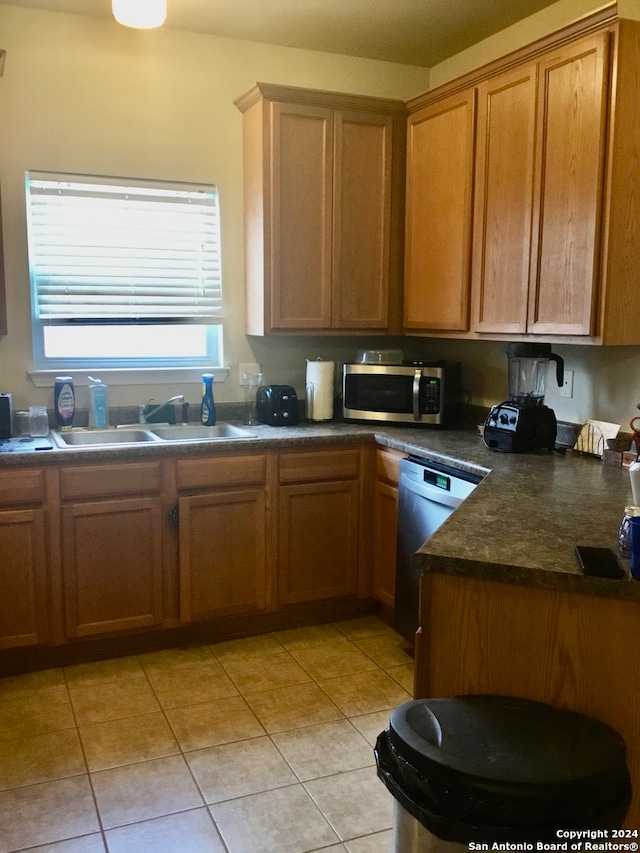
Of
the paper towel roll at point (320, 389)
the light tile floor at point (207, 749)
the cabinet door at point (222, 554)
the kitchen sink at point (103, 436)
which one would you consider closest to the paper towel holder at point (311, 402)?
the paper towel roll at point (320, 389)

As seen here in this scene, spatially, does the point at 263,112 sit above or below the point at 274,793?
above

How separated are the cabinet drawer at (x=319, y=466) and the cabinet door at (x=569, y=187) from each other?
101 cm

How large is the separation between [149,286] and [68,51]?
1061mm

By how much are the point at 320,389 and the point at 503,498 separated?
160 centimetres

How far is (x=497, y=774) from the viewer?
128 cm

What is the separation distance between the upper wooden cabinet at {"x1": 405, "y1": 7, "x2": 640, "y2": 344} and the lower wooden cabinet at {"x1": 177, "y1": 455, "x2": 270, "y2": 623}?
115 cm

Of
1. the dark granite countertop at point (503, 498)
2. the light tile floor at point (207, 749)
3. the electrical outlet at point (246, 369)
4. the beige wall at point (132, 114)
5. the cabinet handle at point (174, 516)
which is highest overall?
the beige wall at point (132, 114)

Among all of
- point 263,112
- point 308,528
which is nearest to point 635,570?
point 308,528

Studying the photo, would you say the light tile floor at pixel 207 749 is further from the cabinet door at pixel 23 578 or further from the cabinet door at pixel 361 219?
the cabinet door at pixel 361 219

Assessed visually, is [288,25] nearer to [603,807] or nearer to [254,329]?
[254,329]

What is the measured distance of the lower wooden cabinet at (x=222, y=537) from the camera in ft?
10.4

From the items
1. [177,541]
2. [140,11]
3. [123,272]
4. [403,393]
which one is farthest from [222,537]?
[140,11]

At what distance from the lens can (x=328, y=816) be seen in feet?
7.18

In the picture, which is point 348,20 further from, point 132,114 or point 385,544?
point 385,544
